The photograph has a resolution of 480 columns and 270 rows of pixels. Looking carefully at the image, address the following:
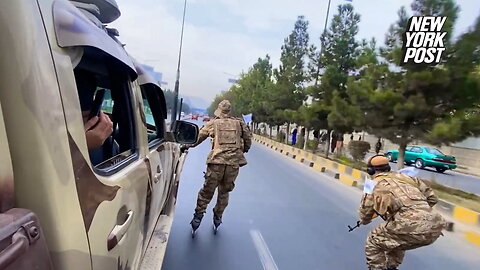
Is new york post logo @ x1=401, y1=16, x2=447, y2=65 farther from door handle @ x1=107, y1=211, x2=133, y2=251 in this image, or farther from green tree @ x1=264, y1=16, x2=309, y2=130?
green tree @ x1=264, y1=16, x2=309, y2=130

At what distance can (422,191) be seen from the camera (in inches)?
144

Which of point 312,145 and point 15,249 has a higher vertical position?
point 15,249

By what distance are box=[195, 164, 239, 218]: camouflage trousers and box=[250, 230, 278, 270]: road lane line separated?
0.57 m

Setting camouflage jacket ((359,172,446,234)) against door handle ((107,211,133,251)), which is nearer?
door handle ((107,211,133,251))

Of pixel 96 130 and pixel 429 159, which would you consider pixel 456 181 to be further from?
pixel 96 130

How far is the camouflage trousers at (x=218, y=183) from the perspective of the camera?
4773mm

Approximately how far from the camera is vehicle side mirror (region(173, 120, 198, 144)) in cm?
375

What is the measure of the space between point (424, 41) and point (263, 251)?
355 inches

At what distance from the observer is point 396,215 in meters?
3.45

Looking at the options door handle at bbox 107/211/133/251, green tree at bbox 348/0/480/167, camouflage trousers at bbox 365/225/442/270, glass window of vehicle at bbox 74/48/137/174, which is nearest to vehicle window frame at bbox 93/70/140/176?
glass window of vehicle at bbox 74/48/137/174

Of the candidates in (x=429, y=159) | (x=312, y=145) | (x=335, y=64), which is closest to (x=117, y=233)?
(x=335, y=64)

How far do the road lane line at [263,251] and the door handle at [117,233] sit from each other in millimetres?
2776

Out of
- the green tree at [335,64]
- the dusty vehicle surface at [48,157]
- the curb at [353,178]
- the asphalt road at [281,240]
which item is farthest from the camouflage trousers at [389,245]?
the green tree at [335,64]

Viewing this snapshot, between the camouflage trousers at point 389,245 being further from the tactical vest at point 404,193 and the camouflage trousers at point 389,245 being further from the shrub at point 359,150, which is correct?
the shrub at point 359,150
